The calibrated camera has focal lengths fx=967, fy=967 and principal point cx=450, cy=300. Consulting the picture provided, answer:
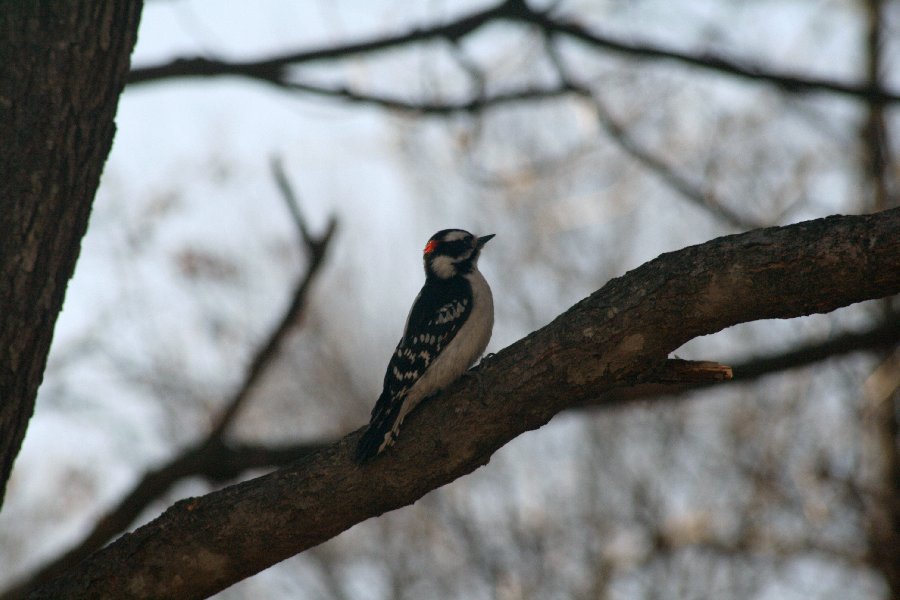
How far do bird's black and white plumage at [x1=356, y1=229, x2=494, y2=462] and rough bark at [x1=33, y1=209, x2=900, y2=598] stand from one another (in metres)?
0.17

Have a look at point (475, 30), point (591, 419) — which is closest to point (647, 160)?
point (475, 30)

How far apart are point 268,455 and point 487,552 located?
7.82 m

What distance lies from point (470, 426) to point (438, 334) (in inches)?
59.5

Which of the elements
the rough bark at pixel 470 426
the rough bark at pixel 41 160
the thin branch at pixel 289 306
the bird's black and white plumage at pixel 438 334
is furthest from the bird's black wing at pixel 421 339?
the rough bark at pixel 41 160

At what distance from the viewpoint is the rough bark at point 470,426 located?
3.37 metres

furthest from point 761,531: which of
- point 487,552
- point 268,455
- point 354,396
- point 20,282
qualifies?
point 20,282

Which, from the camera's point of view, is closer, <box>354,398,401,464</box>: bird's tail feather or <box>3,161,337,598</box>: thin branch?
<box>354,398,401,464</box>: bird's tail feather

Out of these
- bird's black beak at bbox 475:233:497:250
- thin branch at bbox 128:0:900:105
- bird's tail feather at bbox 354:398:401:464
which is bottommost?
bird's tail feather at bbox 354:398:401:464

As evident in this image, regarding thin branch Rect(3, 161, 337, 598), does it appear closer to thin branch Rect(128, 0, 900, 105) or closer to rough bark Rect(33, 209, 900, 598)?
thin branch Rect(128, 0, 900, 105)

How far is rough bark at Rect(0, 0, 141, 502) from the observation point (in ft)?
12.3

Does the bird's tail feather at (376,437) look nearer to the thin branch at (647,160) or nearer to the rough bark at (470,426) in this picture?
the rough bark at (470,426)

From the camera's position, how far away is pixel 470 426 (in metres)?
3.67

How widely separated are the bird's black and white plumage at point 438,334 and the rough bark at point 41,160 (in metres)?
1.37

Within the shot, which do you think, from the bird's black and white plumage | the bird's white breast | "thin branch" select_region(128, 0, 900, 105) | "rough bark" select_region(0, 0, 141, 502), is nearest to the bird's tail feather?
the bird's black and white plumage
